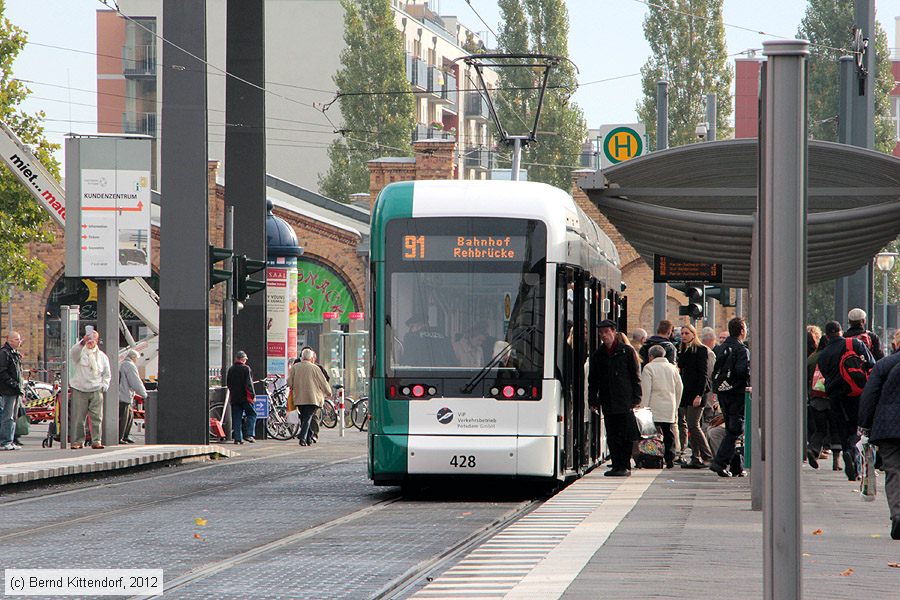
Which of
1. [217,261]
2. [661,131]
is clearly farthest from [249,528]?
[661,131]

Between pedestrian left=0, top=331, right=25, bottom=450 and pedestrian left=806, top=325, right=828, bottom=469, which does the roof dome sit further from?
pedestrian left=806, top=325, right=828, bottom=469

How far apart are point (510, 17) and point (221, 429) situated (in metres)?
42.3

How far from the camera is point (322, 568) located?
10.1m

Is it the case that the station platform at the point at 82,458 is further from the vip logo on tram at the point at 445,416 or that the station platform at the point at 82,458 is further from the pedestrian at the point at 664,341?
the pedestrian at the point at 664,341

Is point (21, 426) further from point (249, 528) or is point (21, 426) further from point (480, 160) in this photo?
point (480, 160)

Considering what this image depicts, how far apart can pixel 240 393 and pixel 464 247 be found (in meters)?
13.0

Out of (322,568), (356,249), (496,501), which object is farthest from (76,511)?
(356,249)

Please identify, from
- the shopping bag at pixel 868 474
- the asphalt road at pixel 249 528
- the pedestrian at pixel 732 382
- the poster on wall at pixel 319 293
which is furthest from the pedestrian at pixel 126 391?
→ the poster on wall at pixel 319 293

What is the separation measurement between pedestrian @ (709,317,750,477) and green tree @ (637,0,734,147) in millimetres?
46094

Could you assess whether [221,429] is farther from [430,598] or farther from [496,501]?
[430,598]

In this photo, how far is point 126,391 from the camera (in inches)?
1040

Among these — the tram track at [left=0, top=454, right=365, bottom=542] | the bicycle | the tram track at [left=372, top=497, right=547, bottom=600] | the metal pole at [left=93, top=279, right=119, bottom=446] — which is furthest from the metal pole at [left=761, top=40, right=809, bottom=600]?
the bicycle

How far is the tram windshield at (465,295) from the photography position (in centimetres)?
1560

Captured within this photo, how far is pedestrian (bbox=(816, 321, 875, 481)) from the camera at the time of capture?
17.7m
